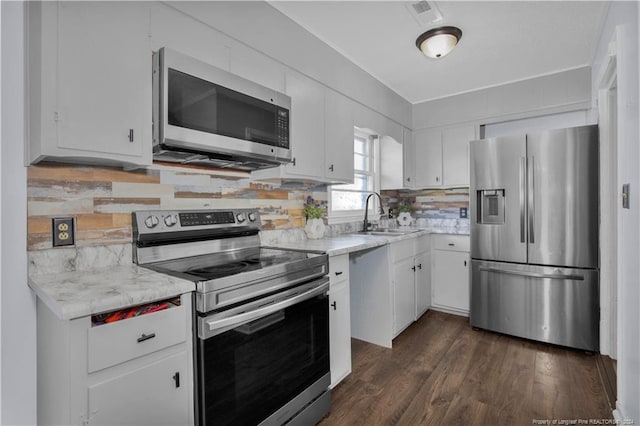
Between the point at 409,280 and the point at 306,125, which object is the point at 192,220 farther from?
the point at 409,280

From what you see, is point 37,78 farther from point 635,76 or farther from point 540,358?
point 540,358

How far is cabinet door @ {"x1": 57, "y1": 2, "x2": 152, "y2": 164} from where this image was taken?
126cm

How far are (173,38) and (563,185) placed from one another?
3018 millimetres

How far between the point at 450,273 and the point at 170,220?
2.98 m

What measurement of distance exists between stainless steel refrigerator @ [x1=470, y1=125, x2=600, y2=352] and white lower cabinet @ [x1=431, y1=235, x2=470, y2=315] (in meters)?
0.33

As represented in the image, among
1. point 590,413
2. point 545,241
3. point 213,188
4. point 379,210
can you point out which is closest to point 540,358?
Answer: point 590,413

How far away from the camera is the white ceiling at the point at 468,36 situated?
2.18 m

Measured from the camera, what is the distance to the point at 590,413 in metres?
1.93

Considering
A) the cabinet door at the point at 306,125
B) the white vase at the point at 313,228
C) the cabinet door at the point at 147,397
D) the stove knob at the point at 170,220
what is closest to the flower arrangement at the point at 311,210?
the white vase at the point at 313,228

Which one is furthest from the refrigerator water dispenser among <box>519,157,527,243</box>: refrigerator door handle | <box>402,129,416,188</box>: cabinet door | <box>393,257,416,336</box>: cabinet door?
<box>402,129,416,188</box>: cabinet door

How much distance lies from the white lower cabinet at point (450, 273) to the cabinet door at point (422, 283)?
0.10m

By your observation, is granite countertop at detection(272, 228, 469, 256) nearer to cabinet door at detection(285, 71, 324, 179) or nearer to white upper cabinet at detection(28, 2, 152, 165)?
cabinet door at detection(285, 71, 324, 179)

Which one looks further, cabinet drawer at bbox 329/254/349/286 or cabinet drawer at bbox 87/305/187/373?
cabinet drawer at bbox 329/254/349/286

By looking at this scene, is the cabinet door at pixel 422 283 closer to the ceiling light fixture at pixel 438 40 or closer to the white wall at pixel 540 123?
the white wall at pixel 540 123
